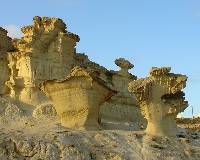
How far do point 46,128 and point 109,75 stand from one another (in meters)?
15.2

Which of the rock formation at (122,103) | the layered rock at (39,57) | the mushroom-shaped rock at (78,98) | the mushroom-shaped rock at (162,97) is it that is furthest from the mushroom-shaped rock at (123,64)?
the mushroom-shaped rock at (162,97)

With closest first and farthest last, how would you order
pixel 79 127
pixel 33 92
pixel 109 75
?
1. pixel 79 127
2. pixel 33 92
3. pixel 109 75

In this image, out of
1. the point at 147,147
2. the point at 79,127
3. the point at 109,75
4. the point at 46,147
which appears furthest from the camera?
the point at 109,75

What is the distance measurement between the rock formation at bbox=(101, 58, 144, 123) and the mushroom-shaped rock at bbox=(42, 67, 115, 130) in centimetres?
983

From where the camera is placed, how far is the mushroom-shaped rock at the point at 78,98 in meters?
21.8

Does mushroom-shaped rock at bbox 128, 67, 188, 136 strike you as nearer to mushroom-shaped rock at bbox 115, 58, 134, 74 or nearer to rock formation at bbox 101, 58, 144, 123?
rock formation at bbox 101, 58, 144, 123

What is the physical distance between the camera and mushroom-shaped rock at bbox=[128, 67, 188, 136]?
847 inches

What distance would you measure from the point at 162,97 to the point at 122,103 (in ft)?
42.7

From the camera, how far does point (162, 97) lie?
851 inches

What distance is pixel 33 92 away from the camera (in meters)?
31.0

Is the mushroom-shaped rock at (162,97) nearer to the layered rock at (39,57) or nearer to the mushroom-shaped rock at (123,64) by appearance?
the layered rock at (39,57)

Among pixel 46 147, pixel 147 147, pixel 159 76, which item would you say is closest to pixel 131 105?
pixel 159 76

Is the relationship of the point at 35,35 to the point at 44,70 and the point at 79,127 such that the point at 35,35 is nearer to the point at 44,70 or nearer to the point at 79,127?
the point at 44,70

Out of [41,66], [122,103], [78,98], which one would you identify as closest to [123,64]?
[122,103]
